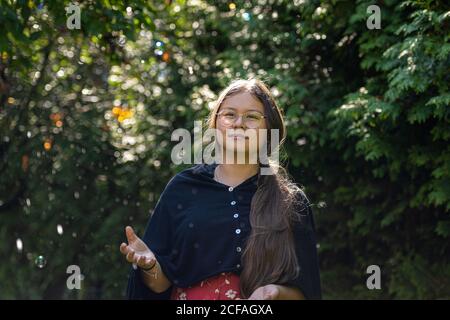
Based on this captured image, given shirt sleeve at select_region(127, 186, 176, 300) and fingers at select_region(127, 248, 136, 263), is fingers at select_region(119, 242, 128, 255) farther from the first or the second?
shirt sleeve at select_region(127, 186, 176, 300)

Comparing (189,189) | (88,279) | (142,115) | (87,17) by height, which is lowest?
(88,279)

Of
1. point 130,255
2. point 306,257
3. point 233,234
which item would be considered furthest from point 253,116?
point 130,255

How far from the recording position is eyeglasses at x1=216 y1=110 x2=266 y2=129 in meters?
2.99

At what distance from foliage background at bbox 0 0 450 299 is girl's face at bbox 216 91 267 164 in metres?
1.73

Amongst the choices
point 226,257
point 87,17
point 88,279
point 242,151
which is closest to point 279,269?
point 226,257

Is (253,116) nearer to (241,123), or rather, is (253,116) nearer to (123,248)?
(241,123)

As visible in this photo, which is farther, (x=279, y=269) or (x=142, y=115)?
(x=142, y=115)

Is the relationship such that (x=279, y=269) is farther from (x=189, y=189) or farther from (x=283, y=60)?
(x=283, y=60)

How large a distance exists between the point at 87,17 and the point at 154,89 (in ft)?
7.10

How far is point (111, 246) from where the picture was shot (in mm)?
7289

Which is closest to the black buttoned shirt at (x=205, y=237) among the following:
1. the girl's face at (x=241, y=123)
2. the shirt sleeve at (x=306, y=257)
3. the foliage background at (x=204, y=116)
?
the shirt sleeve at (x=306, y=257)

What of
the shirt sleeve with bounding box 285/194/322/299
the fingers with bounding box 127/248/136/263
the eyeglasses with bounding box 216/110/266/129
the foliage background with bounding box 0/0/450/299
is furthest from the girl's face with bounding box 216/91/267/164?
the foliage background with bounding box 0/0/450/299

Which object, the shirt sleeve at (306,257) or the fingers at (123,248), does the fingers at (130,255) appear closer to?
the fingers at (123,248)

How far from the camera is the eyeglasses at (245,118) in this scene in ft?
9.80
